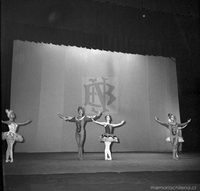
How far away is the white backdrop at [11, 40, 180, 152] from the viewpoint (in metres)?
7.50

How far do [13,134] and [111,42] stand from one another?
4.03 meters

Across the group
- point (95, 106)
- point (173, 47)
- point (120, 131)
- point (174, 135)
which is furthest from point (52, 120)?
point (173, 47)

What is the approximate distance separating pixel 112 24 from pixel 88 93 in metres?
2.73

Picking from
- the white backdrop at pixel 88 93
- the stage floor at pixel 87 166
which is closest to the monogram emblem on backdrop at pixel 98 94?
the white backdrop at pixel 88 93

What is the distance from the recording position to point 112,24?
5.71 meters

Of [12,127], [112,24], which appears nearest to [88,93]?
[112,24]

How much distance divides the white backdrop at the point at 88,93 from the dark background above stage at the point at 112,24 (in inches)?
27.2

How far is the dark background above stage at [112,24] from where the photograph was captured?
167 inches

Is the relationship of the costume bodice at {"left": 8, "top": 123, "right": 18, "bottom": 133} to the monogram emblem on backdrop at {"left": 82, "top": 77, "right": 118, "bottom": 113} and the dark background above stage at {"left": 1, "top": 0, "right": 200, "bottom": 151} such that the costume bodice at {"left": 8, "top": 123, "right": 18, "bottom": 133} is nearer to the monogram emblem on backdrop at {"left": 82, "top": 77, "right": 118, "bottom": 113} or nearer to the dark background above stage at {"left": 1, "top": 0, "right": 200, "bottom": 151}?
the dark background above stage at {"left": 1, "top": 0, "right": 200, "bottom": 151}

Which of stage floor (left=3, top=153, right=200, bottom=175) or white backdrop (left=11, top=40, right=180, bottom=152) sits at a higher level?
white backdrop (left=11, top=40, right=180, bottom=152)

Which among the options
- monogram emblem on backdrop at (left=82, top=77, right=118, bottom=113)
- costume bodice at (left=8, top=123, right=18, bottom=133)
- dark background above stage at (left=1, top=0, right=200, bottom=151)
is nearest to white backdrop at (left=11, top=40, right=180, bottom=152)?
monogram emblem on backdrop at (left=82, top=77, right=118, bottom=113)

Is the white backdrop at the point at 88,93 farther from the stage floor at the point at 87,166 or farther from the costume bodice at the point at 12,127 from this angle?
the stage floor at the point at 87,166

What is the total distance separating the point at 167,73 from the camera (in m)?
8.82

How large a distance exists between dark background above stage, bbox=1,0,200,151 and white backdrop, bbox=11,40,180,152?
692 mm
